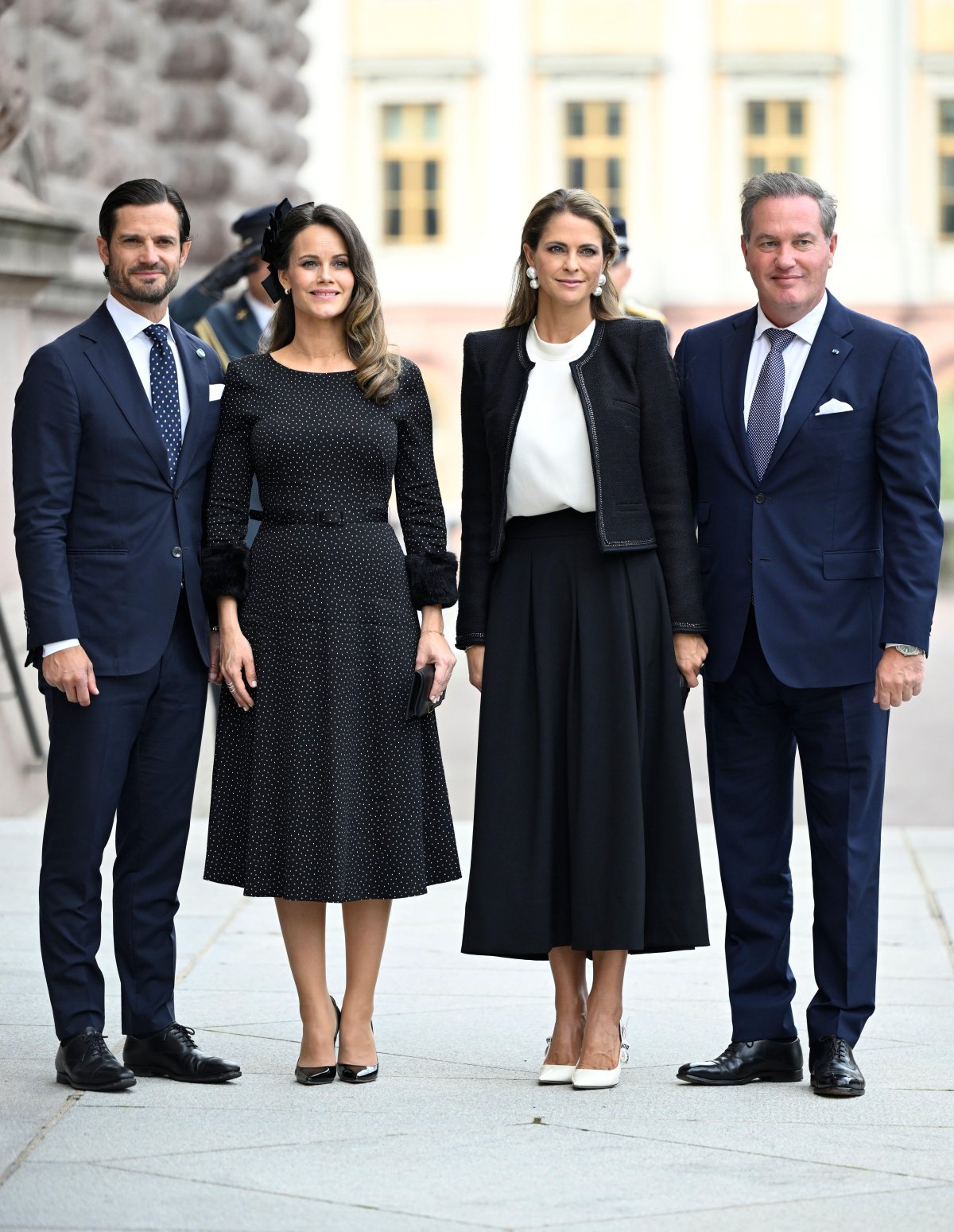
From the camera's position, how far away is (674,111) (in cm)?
3788

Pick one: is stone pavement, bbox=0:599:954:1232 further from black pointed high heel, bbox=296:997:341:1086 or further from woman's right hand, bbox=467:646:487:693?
woman's right hand, bbox=467:646:487:693

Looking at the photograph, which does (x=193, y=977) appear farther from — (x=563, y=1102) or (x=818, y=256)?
(x=818, y=256)

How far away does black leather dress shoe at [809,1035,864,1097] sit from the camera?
478 cm

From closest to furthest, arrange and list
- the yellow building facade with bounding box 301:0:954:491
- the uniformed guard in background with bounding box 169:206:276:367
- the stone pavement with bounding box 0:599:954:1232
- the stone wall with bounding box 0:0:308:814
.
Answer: the stone pavement with bounding box 0:599:954:1232, the uniformed guard in background with bounding box 169:206:276:367, the stone wall with bounding box 0:0:308:814, the yellow building facade with bounding box 301:0:954:491

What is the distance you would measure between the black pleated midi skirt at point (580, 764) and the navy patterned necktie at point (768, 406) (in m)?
0.33

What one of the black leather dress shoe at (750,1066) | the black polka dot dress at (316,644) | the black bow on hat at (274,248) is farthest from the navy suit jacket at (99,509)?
the black leather dress shoe at (750,1066)

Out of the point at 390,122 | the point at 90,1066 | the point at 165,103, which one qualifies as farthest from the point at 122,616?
the point at 390,122

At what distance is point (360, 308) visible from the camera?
193 inches

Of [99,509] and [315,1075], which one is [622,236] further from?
[315,1075]

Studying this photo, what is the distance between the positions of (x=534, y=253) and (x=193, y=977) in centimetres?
228

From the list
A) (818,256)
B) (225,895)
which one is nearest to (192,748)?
(818,256)

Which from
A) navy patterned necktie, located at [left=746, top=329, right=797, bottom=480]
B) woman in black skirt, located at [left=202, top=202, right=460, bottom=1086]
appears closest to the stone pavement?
woman in black skirt, located at [left=202, top=202, right=460, bottom=1086]

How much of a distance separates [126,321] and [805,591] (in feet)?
5.41

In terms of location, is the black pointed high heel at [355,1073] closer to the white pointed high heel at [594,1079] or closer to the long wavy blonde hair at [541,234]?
the white pointed high heel at [594,1079]
